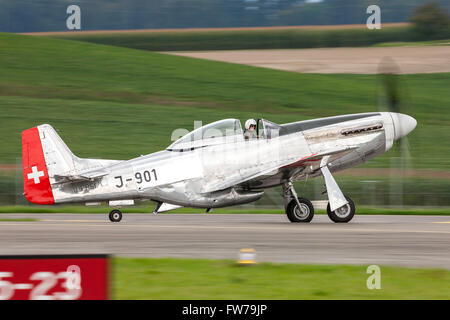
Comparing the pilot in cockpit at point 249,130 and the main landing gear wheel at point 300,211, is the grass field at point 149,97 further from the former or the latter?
the main landing gear wheel at point 300,211

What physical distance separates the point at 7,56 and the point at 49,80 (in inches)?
231

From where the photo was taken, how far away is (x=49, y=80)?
46156mm

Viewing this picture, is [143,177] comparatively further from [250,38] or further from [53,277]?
[250,38]

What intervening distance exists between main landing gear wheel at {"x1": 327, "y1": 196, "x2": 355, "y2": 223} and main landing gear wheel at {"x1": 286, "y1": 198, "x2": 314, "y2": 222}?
1.58 ft

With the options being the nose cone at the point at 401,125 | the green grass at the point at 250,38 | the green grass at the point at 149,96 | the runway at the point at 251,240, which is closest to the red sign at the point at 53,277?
the runway at the point at 251,240

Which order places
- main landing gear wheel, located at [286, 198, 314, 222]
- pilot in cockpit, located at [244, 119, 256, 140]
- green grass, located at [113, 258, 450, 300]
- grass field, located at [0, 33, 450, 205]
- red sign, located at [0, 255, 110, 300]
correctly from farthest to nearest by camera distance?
grass field, located at [0, 33, 450, 205] → main landing gear wheel, located at [286, 198, 314, 222] → pilot in cockpit, located at [244, 119, 256, 140] → green grass, located at [113, 258, 450, 300] → red sign, located at [0, 255, 110, 300]

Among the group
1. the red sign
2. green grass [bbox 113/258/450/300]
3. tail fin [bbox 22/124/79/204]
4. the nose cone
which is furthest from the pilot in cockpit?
the red sign

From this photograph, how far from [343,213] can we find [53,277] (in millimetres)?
12955

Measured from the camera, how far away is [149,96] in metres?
43.2

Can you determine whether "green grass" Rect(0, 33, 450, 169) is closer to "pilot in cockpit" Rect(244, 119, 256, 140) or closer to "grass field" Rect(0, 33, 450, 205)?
"grass field" Rect(0, 33, 450, 205)

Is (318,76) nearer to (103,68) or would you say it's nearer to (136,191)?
(103,68)

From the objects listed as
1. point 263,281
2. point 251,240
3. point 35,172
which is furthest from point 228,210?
point 263,281

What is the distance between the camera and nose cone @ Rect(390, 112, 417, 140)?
1823 centimetres
